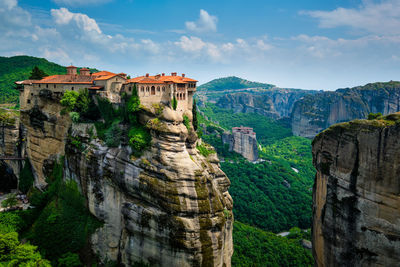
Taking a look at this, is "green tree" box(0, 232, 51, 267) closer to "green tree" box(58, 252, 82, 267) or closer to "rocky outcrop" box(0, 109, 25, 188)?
"green tree" box(58, 252, 82, 267)

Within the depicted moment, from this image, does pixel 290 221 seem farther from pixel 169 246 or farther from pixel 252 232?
pixel 169 246

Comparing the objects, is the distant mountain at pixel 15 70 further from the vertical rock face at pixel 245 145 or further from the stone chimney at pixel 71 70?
the vertical rock face at pixel 245 145

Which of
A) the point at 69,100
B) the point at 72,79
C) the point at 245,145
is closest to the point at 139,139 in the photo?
the point at 69,100

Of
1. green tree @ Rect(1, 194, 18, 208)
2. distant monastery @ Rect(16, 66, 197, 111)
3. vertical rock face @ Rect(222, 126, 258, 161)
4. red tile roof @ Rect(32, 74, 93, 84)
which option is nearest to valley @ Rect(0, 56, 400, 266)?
distant monastery @ Rect(16, 66, 197, 111)

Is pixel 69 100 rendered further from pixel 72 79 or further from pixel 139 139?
pixel 139 139

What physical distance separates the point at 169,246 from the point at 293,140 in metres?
135

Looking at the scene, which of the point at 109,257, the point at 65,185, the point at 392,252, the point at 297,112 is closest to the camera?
the point at 392,252

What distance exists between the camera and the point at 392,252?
1873 cm

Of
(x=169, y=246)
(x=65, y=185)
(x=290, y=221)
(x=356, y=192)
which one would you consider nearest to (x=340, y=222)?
(x=356, y=192)

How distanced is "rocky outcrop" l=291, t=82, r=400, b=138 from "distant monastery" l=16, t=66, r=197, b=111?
124 metres

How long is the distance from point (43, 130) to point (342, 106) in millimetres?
145709

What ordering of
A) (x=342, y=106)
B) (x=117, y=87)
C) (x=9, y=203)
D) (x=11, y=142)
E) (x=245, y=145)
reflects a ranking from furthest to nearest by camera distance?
(x=342, y=106) → (x=245, y=145) → (x=11, y=142) → (x=9, y=203) → (x=117, y=87)

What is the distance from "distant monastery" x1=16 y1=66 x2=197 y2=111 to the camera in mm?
37219

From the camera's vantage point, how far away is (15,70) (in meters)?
87.9
